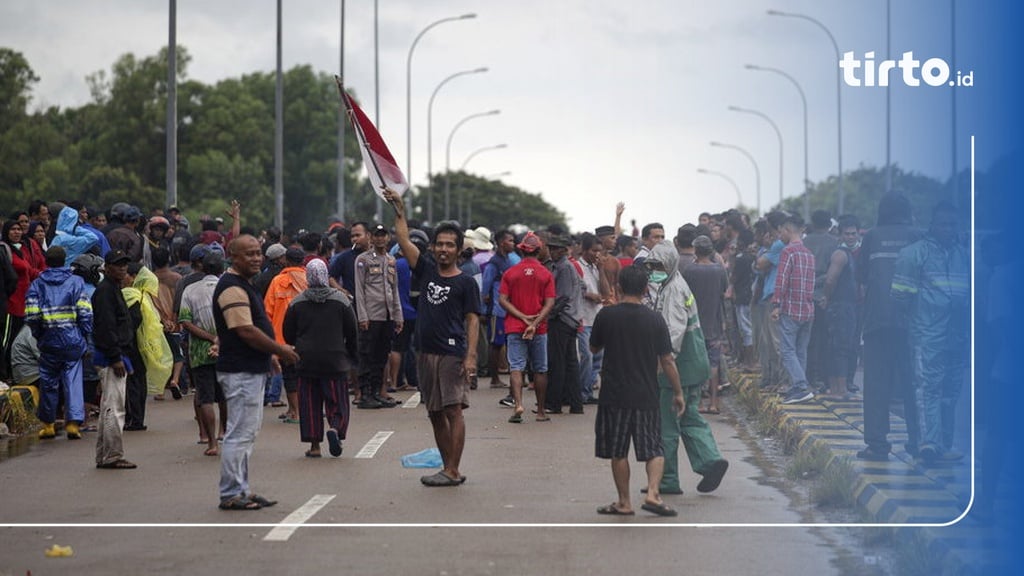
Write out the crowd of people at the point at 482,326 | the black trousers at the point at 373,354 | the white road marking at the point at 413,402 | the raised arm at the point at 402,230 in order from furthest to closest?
the white road marking at the point at 413,402 → the black trousers at the point at 373,354 → the raised arm at the point at 402,230 → the crowd of people at the point at 482,326

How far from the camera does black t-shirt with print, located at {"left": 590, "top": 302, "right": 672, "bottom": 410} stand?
10.3 metres

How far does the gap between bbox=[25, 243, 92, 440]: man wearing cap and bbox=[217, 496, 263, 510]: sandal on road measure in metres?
4.45

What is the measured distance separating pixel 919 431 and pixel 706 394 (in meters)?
6.75

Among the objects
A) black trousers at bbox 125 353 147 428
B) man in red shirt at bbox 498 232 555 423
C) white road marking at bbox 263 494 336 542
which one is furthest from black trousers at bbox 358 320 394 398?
white road marking at bbox 263 494 336 542

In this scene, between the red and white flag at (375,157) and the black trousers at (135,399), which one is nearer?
the red and white flag at (375,157)

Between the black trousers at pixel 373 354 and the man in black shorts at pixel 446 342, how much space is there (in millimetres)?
5857

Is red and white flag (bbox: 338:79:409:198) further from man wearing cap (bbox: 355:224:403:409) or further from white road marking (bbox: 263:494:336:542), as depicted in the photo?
man wearing cap (bbox: 355:224:403:409)

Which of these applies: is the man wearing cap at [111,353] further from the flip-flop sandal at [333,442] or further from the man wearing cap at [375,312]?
the man wearing cap at [375,312]

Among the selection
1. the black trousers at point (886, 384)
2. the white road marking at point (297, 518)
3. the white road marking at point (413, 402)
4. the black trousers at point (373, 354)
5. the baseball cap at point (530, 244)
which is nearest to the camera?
the white road marking at point (297, 518)

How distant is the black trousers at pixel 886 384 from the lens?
12.0 metres

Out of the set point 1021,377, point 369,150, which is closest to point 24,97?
point 369,150

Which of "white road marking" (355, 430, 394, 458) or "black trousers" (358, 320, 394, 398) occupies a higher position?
"black trousers" (358, 320, 394, 398)

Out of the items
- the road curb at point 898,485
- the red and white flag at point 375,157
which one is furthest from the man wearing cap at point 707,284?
the red and white flag at point 375,157

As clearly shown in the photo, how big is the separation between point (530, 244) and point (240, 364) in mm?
5888
